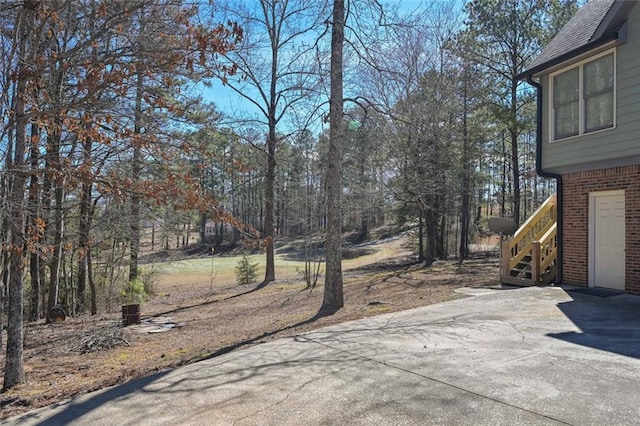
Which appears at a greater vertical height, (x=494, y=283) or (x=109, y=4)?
(x=109, y=4)

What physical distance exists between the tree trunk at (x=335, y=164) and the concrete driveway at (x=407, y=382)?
8.83 feet

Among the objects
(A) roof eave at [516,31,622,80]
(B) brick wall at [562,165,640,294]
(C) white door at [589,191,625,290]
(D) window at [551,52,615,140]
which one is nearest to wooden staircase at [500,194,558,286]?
(B) brick wall at [562,165,640,294]

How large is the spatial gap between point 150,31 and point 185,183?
2.13m

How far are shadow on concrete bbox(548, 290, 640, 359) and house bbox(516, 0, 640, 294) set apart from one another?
3.25ft

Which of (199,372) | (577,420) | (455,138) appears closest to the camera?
(577,420)

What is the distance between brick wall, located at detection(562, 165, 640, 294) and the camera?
8.89m

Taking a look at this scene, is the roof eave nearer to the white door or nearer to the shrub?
the white door

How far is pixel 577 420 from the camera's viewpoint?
351 centimetres

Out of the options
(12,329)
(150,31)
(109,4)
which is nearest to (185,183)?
(150,31)

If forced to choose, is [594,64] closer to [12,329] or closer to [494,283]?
[494,283]

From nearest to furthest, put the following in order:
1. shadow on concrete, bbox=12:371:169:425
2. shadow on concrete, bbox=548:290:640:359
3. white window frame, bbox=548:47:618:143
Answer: shadow on concrete, bbox=12:371:169:425 < shadow on concrete, bbox=548:290:640:359 < white window frame, bbox=548:47:618:143

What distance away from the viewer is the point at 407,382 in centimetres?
452

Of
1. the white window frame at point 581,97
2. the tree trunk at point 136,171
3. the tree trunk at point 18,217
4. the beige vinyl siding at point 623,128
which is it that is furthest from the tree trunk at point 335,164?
the tree trunk at point 18,217

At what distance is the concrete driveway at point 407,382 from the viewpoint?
150 inches
